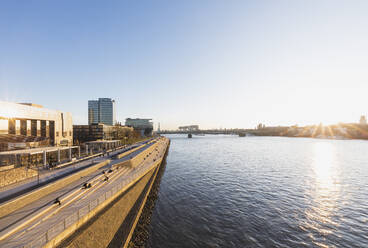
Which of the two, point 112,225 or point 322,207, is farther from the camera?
point 322,207

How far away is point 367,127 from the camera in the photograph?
17088 centimetres

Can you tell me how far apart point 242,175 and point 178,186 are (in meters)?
15.5

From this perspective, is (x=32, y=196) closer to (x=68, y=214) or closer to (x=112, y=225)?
(x=68, y=214)

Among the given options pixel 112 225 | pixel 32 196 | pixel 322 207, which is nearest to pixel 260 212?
pixel 322 207

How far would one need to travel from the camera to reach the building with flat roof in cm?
2657

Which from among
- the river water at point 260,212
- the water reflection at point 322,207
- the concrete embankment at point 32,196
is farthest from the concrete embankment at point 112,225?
the water reflection at point 322,207

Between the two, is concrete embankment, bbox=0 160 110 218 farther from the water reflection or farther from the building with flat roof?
the water reflection

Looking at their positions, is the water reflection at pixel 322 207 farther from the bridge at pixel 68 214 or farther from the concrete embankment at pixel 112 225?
the bridge at pixel 68 214

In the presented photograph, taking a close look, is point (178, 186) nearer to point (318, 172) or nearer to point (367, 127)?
point (318, 172)

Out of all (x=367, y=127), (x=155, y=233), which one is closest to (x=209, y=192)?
(x=155, y=233)

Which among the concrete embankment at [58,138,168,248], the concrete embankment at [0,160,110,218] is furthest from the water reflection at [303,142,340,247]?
the concrete embankment at [0,160,110,218]

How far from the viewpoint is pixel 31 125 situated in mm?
35312

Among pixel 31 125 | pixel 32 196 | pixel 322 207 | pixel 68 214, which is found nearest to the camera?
pixel 68 214

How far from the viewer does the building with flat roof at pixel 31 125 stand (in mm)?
26569
